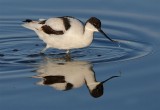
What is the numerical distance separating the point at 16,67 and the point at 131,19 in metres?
3.62

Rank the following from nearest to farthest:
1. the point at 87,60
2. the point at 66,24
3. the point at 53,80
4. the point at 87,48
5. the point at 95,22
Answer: the point at 53,80, the point at 87,60, the point at 66,24, the point at 95,22, the point at 87,48

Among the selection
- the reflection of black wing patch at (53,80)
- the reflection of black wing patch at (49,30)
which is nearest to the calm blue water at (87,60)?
the reflection of black wing patch at (53,80)

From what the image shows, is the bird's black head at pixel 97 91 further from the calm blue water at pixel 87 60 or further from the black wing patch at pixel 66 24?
the black wing patch at pixel 66 24

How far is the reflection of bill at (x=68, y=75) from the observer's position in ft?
30.2

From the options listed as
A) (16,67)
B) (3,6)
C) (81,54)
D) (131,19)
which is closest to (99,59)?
(81,54)

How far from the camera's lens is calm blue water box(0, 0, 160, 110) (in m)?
8.58

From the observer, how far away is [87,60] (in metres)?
10.6

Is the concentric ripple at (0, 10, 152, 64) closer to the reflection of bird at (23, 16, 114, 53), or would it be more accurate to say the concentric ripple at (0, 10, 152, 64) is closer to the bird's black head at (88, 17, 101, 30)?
the reflection of bird at (23, 16, 114, 53)

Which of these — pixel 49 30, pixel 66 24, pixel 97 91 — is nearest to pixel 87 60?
pixel 66 24

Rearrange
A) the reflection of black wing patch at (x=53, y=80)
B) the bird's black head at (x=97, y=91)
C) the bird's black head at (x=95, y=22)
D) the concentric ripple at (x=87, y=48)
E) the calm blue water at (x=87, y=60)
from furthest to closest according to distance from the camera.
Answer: the bird's black head at (x=95, y=22) < the concentric ripple at (x=87, y=48) < the reflection of black wing patch at (x=53, y=80) < the bird's black head at (x=97, y=91) < the calm blue water at (x=87, y=60)

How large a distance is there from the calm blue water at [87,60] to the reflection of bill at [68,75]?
2 cm

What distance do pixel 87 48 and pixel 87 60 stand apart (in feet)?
3.26

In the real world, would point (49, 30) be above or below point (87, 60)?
above

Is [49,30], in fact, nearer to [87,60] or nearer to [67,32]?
[67,32]
